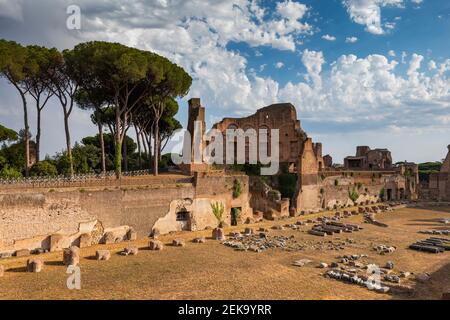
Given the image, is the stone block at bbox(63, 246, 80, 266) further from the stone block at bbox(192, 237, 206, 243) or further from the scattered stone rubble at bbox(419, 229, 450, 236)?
the scattered stone rubble at bbox(419, 229, 450, 236)

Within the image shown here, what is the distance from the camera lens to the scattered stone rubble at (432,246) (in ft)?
49.9

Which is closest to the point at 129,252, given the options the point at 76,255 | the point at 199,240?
the point at 76,255

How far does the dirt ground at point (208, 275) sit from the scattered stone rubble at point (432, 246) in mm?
500

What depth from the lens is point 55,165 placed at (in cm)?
2131

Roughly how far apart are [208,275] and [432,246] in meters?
10.9

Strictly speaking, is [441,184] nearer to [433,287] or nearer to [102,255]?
[433,287]

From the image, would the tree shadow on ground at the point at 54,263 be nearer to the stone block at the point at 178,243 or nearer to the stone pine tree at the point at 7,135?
the stone block at the point at 178,243

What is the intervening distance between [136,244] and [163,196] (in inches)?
135

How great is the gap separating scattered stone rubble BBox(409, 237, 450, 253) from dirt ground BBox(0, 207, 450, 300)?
50cm

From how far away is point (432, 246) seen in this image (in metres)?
15.7

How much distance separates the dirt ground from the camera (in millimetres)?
9914

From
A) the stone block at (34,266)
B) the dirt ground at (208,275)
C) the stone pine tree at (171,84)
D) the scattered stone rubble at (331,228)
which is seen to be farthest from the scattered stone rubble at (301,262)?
the stone pine tree at (171,84)
